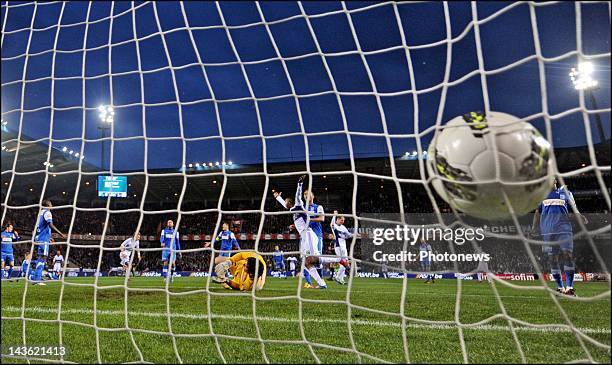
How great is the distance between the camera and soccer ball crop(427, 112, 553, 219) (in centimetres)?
204

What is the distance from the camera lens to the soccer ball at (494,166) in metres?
2.04

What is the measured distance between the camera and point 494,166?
6.72 ft

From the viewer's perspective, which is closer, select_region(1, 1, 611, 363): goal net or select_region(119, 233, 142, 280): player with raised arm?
select_region(1, 1, 611, 363): goal net

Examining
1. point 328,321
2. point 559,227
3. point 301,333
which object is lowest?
point 559,227

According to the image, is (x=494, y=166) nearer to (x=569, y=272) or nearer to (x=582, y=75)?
(x=582, y=75)

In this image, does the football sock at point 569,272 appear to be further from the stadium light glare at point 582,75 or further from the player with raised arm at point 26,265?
the player with raised arm at point 26,265

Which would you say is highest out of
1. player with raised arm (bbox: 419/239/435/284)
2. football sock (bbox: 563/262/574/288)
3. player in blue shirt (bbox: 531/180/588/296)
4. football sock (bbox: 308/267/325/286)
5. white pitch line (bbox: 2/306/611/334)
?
white pitch line (bbox: 2/306/611/334)

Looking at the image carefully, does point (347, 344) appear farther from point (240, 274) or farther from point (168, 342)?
point (240, 274)

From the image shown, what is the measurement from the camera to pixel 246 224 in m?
22.0

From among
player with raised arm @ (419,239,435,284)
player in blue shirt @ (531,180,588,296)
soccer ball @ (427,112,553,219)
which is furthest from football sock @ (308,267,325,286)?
soccer ball @ (427,112,553,219)

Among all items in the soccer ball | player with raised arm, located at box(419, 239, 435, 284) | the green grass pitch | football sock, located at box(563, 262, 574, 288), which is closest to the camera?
the soccer ball

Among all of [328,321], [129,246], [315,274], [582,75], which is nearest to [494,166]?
[582,75]

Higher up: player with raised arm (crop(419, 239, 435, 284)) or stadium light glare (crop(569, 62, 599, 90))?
stadium light glare (crop(569, 62, 599, 90))

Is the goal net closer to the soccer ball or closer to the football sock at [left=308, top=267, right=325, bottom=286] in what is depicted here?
the soccer ball
